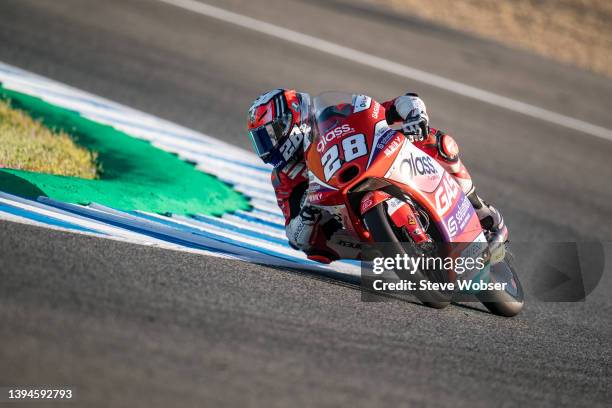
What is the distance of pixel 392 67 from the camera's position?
1335cm

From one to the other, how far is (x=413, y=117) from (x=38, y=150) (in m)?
3.87

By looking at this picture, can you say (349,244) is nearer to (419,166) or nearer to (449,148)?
(419,166)

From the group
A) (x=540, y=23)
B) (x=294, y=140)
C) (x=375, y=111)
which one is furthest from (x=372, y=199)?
(x=540, y=23)

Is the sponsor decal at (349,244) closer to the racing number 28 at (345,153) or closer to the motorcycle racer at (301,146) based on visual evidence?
the motorcycle racer at (301,146)

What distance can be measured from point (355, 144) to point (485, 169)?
18.3ft

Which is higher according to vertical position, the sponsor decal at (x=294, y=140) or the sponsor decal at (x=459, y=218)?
the sponsor decal at (x=294, y=140)

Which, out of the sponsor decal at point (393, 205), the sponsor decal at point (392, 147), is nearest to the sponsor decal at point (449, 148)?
the sponsor decal at point (392, 147)

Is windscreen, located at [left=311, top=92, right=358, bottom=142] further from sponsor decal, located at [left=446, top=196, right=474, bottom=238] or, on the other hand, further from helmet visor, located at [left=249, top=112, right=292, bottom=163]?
sponsor decal, located at [left=446, top=196, right=474, bottom=238]

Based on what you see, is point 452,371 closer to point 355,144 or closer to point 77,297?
point 355,144

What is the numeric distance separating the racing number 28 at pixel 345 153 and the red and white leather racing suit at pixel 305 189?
0.56 metres

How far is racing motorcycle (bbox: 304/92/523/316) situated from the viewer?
5.33m

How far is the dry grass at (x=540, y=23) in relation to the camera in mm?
15172

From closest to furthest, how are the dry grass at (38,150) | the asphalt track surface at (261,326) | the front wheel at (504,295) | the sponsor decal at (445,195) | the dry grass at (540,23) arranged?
the asphalt track surface at (261,326) < the sponsor decal at (445,195) < the front wheel at (504,295) < the dry grass at (38,150) < the dry grass at (540,23)

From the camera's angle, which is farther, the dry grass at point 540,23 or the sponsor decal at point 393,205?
the dry grass at point 540,23
